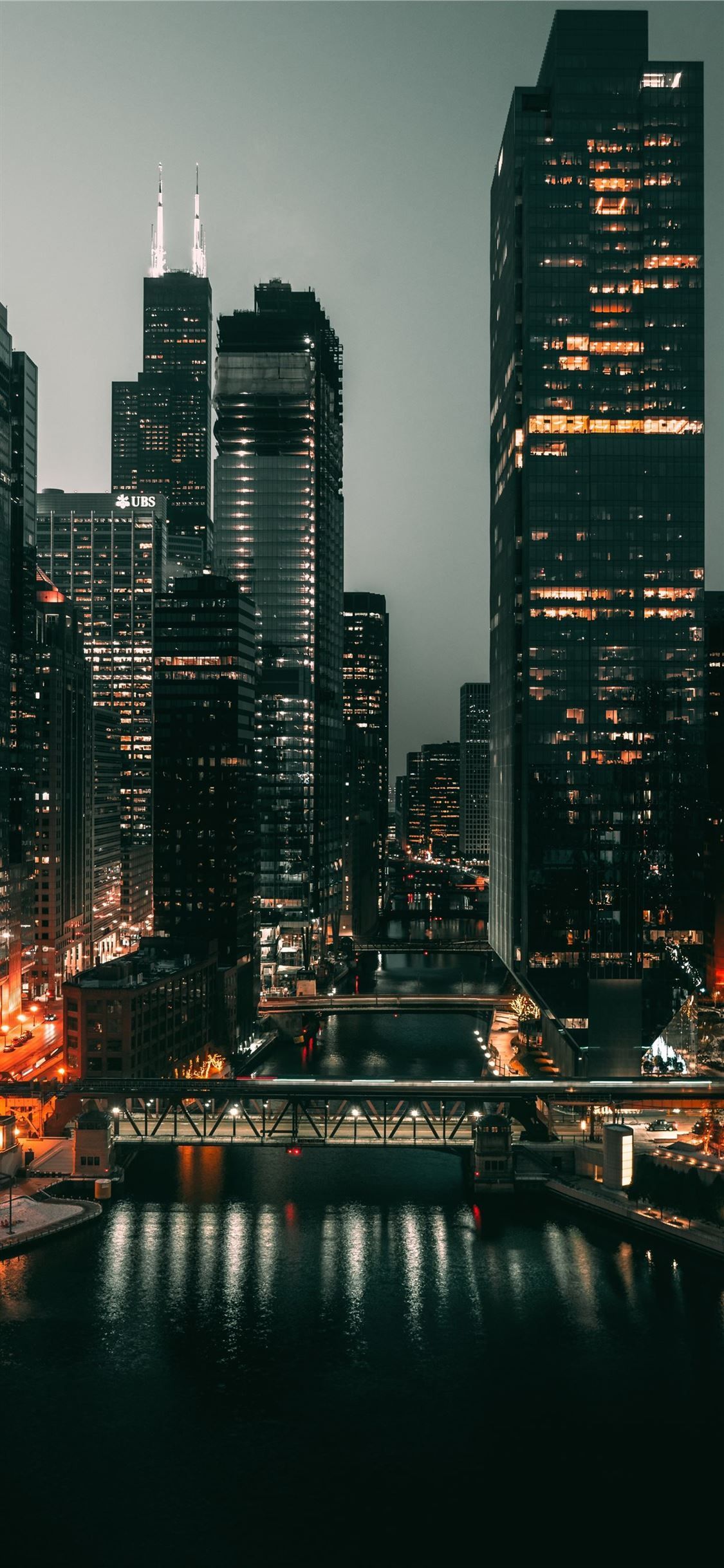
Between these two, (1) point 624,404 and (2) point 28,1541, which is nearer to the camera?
(2) point 28,1541

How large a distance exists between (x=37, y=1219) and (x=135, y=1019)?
23.7 metres

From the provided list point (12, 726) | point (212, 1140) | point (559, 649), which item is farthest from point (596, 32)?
point (212, 1140)

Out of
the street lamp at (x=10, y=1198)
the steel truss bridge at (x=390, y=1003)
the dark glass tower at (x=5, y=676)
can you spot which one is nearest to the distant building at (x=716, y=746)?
the steel truss bridge at (x=390, y=1003)

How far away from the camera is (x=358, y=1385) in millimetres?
65812

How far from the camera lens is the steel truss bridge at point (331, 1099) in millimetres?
99688

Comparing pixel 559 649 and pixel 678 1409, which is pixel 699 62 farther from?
pixel 678 1409

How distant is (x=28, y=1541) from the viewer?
53.7m

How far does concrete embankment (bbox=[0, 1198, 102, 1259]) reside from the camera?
83.9 meters

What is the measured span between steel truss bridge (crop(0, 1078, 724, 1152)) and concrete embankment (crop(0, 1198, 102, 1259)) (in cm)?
1065

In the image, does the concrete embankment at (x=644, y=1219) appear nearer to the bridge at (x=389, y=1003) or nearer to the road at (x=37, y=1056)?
the road at (x=37, y=1056)

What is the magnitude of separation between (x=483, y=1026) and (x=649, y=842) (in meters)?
43.6

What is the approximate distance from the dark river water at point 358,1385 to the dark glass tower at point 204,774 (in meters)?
57.2

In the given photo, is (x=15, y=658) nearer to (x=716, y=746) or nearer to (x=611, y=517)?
(x=611, y=517)

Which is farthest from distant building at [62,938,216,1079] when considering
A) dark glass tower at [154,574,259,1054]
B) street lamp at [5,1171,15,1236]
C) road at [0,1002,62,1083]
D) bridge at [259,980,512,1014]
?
bridge at [259,980,512,1014]
